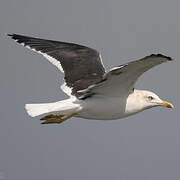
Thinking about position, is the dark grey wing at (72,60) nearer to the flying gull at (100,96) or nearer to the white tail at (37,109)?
the flying gull at (100,96)

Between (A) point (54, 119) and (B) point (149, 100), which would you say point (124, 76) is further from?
(A) point (54, 119)

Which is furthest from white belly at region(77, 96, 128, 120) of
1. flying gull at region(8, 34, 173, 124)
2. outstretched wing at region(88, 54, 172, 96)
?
outstretched wing at region(88, 54, 172, 96)

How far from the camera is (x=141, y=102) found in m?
9.76

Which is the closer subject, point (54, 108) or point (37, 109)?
point (54, 108)

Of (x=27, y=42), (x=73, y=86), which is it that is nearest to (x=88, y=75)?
(x=73, y=86)

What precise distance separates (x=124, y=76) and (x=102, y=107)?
2.93ft

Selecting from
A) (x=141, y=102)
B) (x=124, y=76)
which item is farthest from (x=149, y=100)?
(x=124, y=76)

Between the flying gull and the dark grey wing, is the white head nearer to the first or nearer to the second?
the flying gull

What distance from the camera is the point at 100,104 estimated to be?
31.1ft

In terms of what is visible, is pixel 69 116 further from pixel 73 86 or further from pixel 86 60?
pixel 86 60

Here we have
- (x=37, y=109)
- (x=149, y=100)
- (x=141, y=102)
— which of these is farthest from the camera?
(x=149, y=100)

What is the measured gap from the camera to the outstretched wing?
7.91 m

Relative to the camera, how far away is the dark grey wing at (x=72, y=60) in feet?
33.7

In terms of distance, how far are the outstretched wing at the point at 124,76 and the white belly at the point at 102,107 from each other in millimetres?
129
